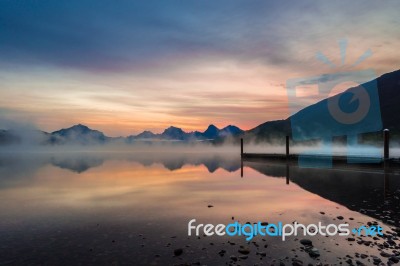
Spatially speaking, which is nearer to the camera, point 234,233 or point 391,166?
point 234,233

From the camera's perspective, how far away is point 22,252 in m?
12.1

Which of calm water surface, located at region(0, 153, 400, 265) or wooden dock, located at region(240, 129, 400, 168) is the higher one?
wooden dock, located at region(240, 129, 400, 168)

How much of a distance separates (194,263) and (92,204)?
14002 millimetres

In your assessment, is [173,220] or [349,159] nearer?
[173,220]

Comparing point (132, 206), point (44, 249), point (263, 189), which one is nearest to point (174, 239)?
point (44, 249)

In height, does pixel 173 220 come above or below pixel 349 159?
below

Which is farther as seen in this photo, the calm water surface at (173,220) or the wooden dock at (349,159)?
the wooden dock at (349,159)

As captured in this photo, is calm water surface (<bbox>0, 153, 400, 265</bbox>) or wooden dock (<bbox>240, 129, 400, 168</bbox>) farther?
wooden dock (<bbox>240, 129, 400, 168</bbox>)

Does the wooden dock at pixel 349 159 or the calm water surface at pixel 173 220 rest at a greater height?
the wooden dock at pixel 349 159

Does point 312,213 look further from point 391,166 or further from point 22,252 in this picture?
point 391,166

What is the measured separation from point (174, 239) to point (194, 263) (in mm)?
2982

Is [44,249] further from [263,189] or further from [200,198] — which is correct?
[263,189]

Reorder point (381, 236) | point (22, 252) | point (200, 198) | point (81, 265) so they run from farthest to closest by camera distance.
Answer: point (200, 198) → point (381, 236) → point (22, 252) → point (81, 265)

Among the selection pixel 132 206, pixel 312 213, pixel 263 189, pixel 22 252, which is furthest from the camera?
pixel 263 189
